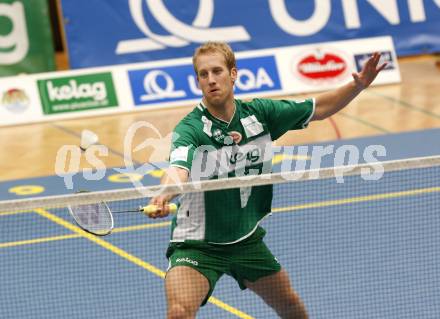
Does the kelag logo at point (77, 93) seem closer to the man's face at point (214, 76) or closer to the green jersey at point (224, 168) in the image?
the green jersey at point (224, 168)

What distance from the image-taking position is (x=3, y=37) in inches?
648

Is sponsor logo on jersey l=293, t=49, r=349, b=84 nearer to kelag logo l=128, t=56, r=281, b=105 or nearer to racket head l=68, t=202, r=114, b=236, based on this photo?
kelag logo l=128, t=56, r=281, b=105

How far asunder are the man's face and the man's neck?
0.32 ft

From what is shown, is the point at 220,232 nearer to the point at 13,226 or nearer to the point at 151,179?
the point at 13,226

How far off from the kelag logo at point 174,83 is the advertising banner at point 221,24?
1.04 metres

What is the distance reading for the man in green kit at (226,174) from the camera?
20.9 ft

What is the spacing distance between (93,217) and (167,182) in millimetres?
776

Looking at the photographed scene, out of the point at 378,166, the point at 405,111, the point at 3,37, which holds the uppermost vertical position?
the point at 378,166

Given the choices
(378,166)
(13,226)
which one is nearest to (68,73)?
(13,226)

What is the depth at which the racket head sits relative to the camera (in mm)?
6453

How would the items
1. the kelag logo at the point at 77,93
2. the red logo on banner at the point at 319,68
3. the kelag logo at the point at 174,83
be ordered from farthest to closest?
1. the red logo on banner at the point at 319,68
2. the kelag logo at the point at 174,83
3. the kelag logo at the point at 77,93

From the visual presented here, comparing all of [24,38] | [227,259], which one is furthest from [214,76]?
[24,38]

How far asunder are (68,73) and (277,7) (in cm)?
391

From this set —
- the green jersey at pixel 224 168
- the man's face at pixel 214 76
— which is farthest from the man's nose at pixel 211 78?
the green jersey at pixel 224 168
